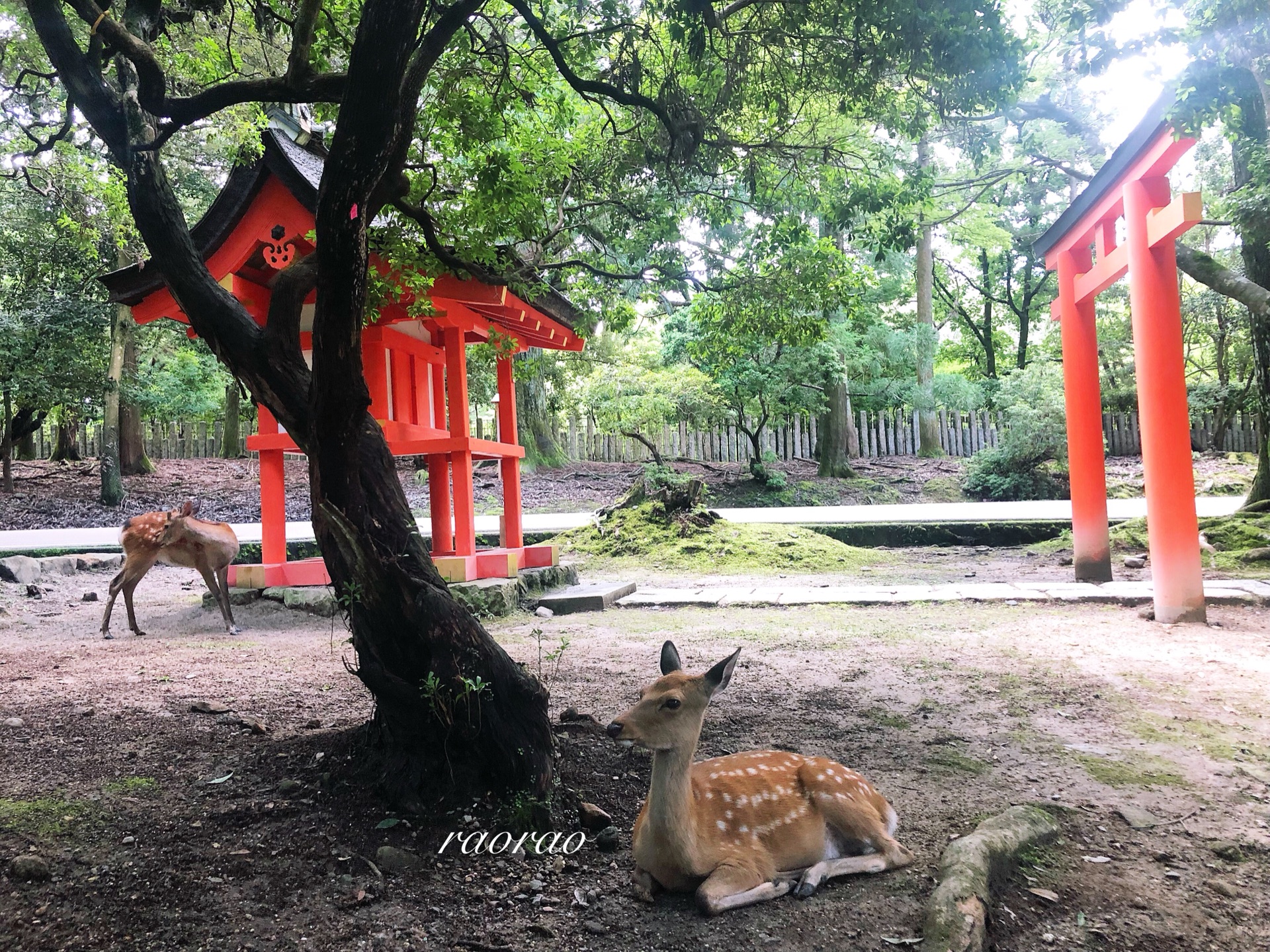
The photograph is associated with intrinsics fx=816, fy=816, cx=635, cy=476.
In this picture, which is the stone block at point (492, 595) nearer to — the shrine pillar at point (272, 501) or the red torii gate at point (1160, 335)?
the shrine pillar at point (272, 501)

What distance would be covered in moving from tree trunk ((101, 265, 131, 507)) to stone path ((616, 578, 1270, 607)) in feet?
40.6

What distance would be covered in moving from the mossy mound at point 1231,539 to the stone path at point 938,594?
1234 mm

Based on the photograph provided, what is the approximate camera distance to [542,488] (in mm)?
19312

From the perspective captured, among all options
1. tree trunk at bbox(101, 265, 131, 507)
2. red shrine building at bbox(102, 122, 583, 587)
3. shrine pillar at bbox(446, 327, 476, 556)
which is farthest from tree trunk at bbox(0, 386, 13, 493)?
shrine pillar at bbox(446, 327, 476, 556)

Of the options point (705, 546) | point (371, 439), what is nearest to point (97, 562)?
point (705, 546)

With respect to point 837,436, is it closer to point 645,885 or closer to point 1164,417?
point 1164,417

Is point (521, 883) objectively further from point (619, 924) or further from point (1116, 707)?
point (1116, 707)

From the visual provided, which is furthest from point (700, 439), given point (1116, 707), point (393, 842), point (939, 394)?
point (393, 842)

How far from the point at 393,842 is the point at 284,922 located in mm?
534

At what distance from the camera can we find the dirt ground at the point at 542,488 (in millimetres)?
16750

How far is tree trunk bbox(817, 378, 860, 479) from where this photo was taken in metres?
20.0

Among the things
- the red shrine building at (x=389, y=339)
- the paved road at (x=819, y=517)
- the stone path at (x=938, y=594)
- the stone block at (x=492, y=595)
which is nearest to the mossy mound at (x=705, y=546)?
the paved road at (x=819, y=517)

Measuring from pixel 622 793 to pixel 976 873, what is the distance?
4.49 feet

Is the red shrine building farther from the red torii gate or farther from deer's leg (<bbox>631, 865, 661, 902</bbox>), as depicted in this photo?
the red torii gate
